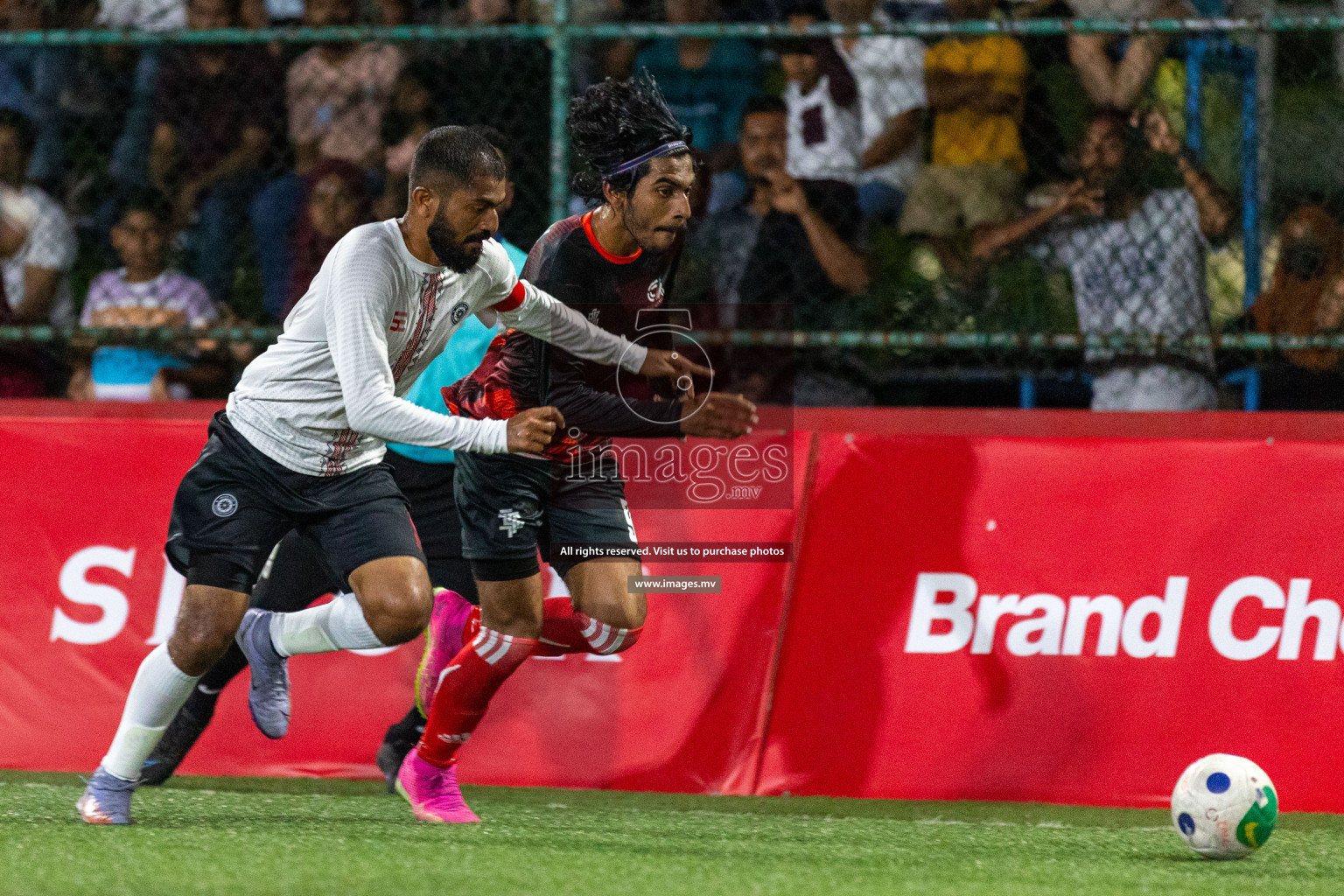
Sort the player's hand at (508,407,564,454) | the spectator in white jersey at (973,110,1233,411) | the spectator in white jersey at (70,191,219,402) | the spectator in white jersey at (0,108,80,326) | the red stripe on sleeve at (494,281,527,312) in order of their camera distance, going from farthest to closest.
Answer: the spectator in white jersey at (0,108,80,326), the spectator in white jersey at (70,191,219,402), the spectator in white jersey at (973,110,1233,411), the red stripe on sleeve at (494,281,527,312), the player's hand at (508,407,564,454)

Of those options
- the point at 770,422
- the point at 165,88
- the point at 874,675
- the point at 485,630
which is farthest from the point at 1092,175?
the point at 165,88

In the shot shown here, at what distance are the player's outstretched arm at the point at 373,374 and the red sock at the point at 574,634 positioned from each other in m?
0.82

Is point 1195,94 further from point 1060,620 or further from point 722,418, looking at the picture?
point 722,418

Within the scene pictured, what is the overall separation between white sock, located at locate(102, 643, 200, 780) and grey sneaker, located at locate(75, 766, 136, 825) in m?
0.02

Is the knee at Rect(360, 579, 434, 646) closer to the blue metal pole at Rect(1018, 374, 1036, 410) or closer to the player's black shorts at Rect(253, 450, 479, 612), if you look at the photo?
the player's black shorts at Rect(253, 450, 479, 612)

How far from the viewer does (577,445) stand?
473 centimetres

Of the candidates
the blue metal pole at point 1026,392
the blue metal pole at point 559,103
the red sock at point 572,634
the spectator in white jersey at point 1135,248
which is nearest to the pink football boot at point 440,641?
the red sock at point 572,634

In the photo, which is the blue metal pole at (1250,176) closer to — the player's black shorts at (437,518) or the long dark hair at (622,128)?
the long dark hair at (622,128)

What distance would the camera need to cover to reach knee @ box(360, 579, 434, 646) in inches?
173

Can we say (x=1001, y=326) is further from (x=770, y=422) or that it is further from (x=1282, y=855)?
(x=1282, y=855)

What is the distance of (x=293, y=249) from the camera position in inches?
260

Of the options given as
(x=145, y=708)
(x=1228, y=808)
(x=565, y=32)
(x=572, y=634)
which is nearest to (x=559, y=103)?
(x=565, y=32)

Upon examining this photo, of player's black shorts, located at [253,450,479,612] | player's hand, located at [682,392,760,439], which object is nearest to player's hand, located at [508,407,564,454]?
player's hand, located at [682,392,760,439]

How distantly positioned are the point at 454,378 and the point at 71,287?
7.58 ft
